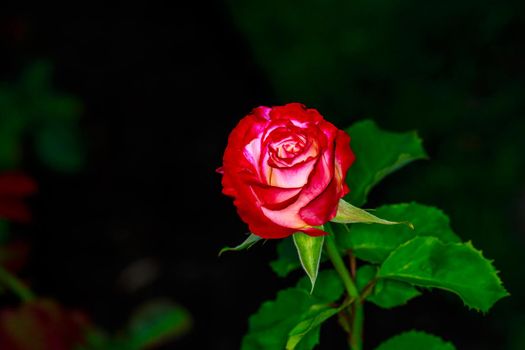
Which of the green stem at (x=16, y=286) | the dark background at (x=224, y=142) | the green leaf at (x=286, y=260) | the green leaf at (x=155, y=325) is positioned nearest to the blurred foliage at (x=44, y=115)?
the dark background at (x=224, y=142)

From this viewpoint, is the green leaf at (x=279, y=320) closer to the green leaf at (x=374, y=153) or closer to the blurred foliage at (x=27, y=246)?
the green leaf at (x=374, y=153)

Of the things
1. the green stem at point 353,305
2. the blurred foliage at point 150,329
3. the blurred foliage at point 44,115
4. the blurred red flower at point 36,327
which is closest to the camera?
the green stem at point 353,305

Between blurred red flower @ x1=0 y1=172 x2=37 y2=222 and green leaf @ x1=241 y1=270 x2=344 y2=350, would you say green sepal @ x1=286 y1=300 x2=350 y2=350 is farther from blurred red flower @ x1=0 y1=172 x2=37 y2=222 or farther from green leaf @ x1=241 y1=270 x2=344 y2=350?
blurred red flower @ x1=0 y1=172 x2=37 y2=222

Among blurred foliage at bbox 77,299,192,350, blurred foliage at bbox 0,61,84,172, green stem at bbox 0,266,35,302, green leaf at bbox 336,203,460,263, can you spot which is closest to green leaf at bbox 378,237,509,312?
green leaf at bbox 336,203,460,263

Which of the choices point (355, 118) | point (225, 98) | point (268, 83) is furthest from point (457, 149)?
point (225, 98)

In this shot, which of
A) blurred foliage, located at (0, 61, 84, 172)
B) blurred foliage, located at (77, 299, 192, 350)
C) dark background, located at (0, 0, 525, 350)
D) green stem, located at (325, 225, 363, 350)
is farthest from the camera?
blurred foliage, located at (0, 61, 84, 172)

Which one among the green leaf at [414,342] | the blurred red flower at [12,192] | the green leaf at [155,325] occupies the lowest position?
the green leaf at [155,325]

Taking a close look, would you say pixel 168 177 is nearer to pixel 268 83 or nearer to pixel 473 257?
pixel 268 83
